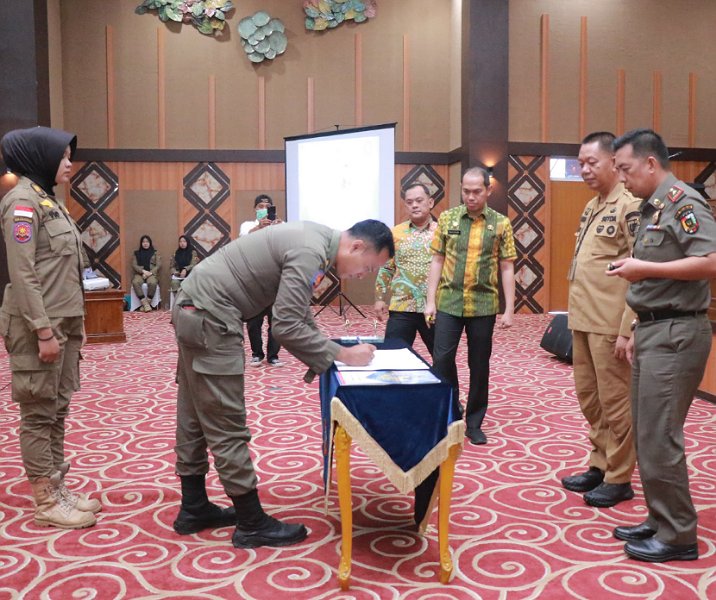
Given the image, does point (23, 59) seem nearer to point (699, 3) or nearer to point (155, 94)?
Result: point (155, 94)

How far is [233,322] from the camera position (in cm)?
238

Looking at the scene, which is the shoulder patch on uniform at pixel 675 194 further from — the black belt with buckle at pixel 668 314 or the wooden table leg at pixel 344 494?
the wooden table leg at pixel 344 494

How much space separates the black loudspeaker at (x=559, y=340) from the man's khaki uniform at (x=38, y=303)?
4586 millimetres

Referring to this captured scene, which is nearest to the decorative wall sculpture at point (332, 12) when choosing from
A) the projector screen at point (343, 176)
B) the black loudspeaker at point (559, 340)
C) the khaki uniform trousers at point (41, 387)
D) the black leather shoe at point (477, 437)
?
the projector screen at point (343, 176)

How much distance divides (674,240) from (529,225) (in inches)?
355

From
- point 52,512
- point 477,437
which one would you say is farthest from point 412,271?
point 52,512

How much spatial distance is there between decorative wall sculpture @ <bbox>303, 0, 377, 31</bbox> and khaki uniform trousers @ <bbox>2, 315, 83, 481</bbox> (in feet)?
31.7

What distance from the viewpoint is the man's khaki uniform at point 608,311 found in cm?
286

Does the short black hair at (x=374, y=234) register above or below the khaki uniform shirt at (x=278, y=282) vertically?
above

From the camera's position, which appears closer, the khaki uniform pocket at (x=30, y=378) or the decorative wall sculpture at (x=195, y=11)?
the khaki uniform pocket at (x=30, y=378)

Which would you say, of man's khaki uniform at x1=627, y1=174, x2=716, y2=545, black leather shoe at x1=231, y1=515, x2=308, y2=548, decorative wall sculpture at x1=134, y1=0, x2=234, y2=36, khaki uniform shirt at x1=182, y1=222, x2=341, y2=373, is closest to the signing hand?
khaki uniform shirt at x1=182, y1=222, x2=341, y2=373

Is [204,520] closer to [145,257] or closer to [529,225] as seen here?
[145,257]

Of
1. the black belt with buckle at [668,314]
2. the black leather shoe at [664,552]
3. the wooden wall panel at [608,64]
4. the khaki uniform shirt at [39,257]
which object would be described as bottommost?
the black leather shoe at [664,552]

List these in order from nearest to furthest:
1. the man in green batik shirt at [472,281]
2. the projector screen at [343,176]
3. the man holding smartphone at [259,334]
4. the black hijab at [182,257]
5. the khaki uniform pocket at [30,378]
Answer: the khaki uniform pocket at [30,378] < the man in green batik shirt at [472,281] < the man holding smartphone at [259,334] < the projector screen at [343,176] < the black hijab at [182,257]
